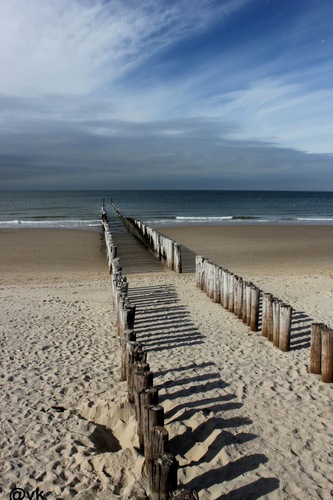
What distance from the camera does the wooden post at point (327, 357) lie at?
5.98m

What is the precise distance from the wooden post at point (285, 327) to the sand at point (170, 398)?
19 cm

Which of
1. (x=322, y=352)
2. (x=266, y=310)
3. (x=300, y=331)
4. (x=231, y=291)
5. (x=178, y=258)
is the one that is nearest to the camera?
(x=322, y=352)

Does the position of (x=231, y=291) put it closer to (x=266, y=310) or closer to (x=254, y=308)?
(x=254, y=308)

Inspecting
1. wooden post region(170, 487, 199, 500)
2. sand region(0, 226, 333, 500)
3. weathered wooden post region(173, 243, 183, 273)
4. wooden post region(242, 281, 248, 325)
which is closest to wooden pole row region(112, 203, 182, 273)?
weathered wooden post region(173, 243, 183, 273)

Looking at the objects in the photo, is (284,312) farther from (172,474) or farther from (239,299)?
(172,474)

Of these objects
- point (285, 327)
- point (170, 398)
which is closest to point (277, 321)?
point (285, 327)

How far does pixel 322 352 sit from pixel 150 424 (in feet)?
10.5

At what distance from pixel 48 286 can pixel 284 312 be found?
8.15 m

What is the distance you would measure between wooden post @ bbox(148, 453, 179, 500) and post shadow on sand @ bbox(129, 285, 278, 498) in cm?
65

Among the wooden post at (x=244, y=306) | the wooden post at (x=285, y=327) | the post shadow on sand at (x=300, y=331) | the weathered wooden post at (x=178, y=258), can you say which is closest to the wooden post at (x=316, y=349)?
the wooden post at (x=285, y=327)

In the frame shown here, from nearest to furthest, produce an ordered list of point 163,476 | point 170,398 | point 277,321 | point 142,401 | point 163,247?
point 163,476 < point 142,401 < point 170,398 < point 277,321 < point 163,247

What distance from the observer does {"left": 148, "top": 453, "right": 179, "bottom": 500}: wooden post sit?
10.7ft

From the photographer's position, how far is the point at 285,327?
23.5 ft

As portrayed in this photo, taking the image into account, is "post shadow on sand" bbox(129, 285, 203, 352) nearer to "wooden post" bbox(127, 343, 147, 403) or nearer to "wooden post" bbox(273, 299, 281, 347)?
"wooden post" bbox(273, 299, 281, 347)
